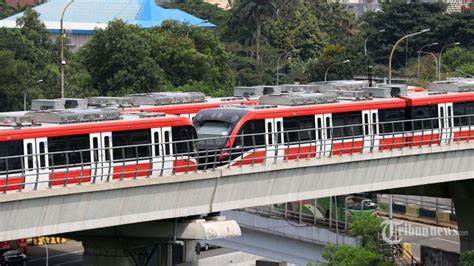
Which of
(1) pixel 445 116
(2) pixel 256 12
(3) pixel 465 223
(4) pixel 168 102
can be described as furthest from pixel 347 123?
(2) pixel 256 12

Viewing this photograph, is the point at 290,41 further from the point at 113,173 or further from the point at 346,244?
the point at 113,173

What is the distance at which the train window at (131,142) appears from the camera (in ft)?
126

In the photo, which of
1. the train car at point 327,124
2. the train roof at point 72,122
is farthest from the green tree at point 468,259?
the train roof at point 72,122

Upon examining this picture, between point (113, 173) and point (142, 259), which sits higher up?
point (113, 173)

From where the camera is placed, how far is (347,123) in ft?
152

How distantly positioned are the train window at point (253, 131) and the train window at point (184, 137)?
2.17 metres

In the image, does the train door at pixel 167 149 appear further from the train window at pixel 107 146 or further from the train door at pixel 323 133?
the train door at pixel 323 133

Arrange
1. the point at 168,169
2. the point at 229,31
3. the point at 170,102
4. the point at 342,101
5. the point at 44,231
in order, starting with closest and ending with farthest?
the point at 44,231 < the point at 168,169 < the point at 342,101 < the point at 170,102 < the point at 229,31

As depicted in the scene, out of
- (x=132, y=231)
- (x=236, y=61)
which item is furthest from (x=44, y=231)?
(x=236, y=61)

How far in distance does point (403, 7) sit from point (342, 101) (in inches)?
3435

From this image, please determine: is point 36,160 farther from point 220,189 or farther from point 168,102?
point 168,102

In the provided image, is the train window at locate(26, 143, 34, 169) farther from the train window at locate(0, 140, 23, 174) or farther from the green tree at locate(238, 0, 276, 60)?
the green tree at locate(238, 0, 276, 60)

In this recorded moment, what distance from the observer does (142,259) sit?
1529 inches

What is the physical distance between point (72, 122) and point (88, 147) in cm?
83
